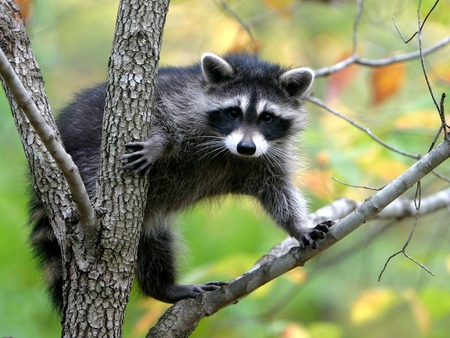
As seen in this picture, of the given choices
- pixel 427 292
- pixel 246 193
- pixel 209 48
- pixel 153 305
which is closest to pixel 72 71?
pixel 209 48

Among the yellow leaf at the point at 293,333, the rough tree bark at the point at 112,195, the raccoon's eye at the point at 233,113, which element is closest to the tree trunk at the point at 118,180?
the rough tree bark at the point at 112,195

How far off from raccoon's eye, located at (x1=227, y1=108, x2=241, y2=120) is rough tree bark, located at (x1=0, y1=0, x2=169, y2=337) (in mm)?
995

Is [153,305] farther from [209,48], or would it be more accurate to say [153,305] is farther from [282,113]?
[209,48]

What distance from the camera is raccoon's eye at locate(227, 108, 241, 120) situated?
3.72m

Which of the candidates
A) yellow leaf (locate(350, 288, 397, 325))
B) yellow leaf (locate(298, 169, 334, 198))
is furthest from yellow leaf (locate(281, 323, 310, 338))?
yellow leaf (locate(298, 169, 334, 198))

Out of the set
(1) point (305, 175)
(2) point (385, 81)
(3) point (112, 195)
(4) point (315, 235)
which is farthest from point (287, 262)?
(2) point (385, 81)

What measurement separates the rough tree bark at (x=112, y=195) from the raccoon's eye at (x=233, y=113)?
99 centimetres

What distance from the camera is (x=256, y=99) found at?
12.2ft

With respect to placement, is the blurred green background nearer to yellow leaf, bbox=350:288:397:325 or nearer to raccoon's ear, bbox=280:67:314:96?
yellow leaf, bbox=350:288:397:325

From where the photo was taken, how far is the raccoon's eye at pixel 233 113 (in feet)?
12.2

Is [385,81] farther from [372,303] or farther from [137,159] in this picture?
[137,159]

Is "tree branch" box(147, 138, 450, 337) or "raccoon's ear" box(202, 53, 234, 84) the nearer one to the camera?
"tree branch" box(147, 138, 450, 337)

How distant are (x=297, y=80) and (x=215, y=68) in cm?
51

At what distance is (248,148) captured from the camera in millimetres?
3432
